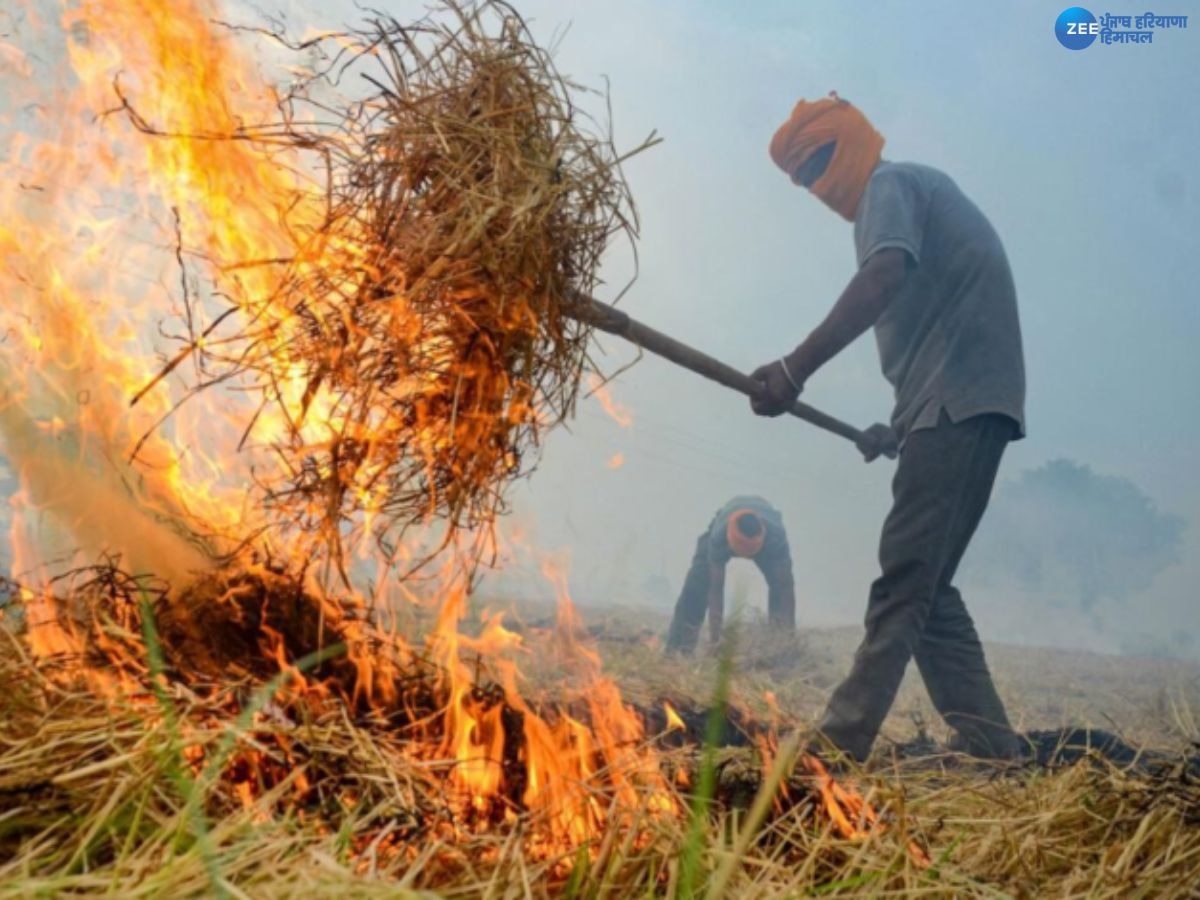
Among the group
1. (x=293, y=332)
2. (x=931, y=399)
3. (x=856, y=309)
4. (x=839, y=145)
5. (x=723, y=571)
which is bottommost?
(x=723, y=571)

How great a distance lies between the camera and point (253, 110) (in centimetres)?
248

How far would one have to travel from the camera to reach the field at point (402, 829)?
48.4 inches

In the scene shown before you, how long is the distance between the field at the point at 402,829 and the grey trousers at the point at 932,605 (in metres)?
0.74

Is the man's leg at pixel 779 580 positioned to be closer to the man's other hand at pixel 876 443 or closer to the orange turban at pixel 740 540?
the orange turban at pixel 740 540

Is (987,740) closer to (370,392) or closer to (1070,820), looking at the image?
(1070,820)

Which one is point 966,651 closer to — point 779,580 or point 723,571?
point 723,571

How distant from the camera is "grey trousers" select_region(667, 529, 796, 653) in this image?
8.55 metres

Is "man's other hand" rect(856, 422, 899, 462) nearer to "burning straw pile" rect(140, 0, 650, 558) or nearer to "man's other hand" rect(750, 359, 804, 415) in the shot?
"man's other hand" rect(750, 359, 804, 415)

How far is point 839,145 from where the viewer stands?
434cm

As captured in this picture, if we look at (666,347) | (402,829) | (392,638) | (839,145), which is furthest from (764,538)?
(402,829)

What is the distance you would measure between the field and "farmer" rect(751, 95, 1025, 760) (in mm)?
979

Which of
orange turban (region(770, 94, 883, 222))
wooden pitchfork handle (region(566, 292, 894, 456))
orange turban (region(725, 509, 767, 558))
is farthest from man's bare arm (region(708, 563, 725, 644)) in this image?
orange turban (region(770, 94, 883, 222))

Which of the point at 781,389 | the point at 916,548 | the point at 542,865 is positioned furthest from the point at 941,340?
the point at 542,865

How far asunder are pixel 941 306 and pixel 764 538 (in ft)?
18.8
